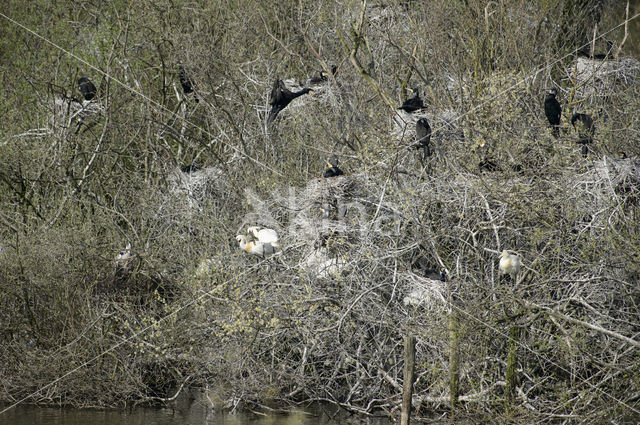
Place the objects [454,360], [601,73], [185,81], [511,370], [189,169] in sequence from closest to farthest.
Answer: [511,370] → [454,360] → [601,73] → [189,169] → [185,81]

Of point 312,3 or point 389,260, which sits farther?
point 312,3

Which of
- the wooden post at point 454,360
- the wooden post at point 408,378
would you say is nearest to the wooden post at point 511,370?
the wooden post at point 454,360

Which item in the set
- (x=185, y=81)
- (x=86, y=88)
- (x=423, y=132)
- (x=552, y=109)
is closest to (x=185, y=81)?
(x=185, y=81)

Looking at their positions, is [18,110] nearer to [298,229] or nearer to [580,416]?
[298,229]

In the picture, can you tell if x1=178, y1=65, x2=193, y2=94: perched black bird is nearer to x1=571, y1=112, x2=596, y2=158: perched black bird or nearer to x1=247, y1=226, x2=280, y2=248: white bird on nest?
x1=247, y1=226, x2=280, y2=248: white bird on nest

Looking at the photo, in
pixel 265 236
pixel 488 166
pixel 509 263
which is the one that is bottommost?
pixel 265 236

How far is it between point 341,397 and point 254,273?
1.69 meters

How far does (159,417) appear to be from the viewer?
31.6 ft

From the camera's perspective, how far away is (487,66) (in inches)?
434

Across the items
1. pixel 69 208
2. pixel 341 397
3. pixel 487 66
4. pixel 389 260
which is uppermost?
pixel 487 66

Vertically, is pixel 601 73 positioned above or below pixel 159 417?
above

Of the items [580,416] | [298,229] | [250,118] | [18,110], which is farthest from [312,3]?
[580,416]

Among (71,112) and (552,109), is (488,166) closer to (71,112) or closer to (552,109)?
(552,109)

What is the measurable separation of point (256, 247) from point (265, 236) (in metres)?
0.15
